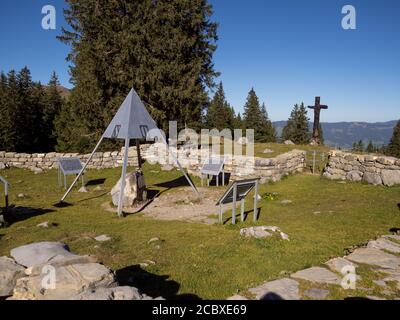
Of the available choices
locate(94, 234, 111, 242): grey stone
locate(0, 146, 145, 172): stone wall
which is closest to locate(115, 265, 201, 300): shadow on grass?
locate(94, 234, 111, 242): grey stone

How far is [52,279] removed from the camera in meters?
4.03

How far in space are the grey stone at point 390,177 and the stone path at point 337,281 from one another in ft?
30.6

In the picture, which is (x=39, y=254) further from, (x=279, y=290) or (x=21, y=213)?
(x=21, y=213)

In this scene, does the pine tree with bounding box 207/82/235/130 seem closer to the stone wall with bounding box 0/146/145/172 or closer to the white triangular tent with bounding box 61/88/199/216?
the stone wall with bounding box 0/146/145/172

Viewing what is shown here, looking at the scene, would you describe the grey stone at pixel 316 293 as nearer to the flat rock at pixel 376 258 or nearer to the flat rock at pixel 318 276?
the flat rock at pixel 318 276

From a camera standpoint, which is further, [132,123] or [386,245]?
[132,123]

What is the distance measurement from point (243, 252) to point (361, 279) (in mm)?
2609

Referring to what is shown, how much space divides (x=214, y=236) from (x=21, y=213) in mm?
7434

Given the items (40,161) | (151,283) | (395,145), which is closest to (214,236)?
(151,283)

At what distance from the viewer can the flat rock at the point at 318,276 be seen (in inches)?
208

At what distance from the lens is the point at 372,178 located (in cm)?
1527

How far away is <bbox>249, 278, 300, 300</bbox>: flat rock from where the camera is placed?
470cm

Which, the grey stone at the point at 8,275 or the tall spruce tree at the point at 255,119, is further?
the tall spruce tree at the point at 255,119

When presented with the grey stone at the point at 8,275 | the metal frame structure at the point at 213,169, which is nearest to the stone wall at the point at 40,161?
the metal frame structure at the point at 213,169
